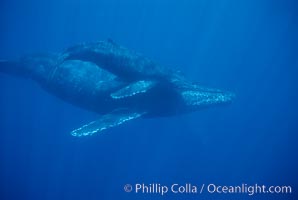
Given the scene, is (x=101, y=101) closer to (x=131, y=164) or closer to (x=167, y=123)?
(x=131, y=164)

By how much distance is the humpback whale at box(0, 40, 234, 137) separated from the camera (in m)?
10.8

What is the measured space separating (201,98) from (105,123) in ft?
10.3

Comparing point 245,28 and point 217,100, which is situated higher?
point 245,28

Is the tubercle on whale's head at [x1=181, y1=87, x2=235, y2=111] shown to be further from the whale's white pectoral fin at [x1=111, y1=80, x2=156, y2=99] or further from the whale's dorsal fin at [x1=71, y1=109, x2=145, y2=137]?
the whale's dorsal fin at [x1=71, y1=109, x2=145, y2=137]

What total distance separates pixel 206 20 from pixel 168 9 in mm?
6663

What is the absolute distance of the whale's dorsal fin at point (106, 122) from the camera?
33.3ft

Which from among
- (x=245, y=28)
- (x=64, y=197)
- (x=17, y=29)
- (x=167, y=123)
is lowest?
(x=64, y=197)

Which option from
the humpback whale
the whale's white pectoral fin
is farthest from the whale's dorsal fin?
the whale's white pectoral fin

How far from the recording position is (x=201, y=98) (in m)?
11.2

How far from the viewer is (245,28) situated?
5781 cm

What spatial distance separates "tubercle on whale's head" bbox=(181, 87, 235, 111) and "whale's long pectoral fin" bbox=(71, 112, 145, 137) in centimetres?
158

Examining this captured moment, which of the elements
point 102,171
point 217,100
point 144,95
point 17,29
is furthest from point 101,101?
point 17,29

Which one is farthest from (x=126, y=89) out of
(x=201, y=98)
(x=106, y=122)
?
(x=201, y=98)

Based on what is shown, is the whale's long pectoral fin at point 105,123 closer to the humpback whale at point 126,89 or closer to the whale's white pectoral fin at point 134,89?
the humpback whale at point 126,89
